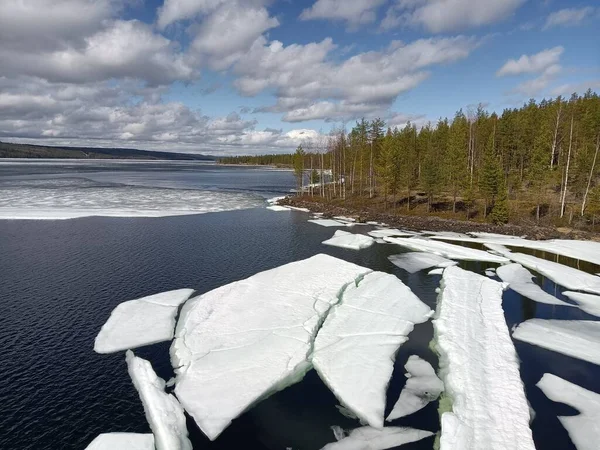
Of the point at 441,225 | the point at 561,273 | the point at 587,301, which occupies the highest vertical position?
the point at 441,225

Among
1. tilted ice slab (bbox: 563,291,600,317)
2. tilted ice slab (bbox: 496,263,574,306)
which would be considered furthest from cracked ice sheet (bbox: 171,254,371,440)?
tilted ice slab (bbox: 563,291,600,317)

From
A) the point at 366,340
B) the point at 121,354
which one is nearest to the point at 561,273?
the point at 366,340

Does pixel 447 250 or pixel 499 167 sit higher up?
pixel 499 167

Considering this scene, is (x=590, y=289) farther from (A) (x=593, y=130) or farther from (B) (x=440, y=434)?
(A) (x=593, y=130)

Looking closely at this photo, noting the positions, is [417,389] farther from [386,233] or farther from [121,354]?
[386,233]

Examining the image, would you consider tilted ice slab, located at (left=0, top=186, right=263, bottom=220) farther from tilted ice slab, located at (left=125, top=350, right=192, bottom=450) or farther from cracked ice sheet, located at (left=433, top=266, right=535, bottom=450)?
cracked ice sheet, located at (left=433, top=266, right=535, bottom=450)

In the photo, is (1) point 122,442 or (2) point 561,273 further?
(2) point 561,273
